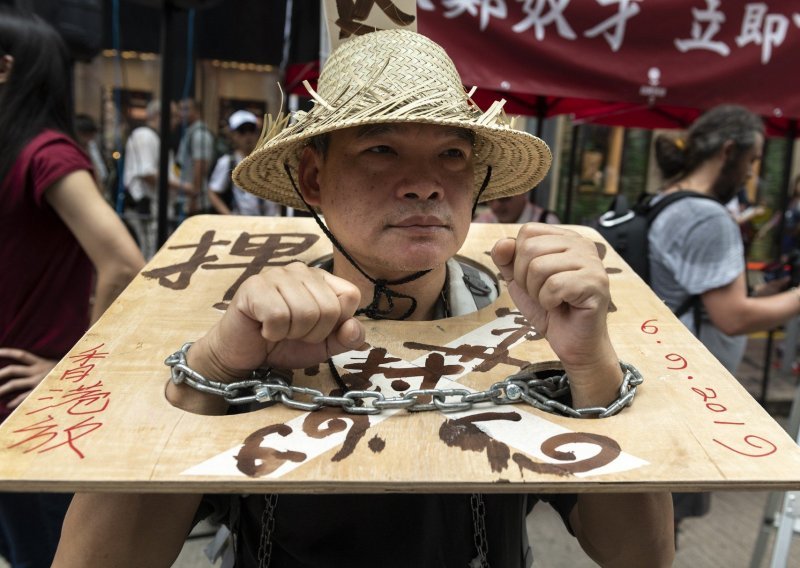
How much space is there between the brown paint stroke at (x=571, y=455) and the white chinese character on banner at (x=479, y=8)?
2381 millimetres

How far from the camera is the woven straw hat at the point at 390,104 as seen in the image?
1.24m

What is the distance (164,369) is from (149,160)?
213 inches

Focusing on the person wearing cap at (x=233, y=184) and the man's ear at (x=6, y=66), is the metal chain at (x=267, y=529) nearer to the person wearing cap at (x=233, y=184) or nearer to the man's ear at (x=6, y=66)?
the man's ear at (x=6, y=66)

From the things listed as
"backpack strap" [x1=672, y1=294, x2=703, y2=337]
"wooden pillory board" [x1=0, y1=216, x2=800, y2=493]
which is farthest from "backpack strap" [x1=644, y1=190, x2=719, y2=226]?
"wooden pillory board" [x1=0, y1=216, x2=800, y2=493]

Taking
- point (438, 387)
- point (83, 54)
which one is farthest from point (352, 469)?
point (83, 54)

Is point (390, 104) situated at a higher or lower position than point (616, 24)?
lower

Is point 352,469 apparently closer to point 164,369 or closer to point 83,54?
point 164,369

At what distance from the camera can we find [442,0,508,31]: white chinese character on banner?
2879 mm

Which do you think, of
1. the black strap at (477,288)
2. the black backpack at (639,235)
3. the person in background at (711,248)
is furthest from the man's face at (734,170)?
the black strap at (477,288)

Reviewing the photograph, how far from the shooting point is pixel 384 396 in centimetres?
104

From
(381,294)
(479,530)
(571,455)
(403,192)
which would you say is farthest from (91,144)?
(571,455)

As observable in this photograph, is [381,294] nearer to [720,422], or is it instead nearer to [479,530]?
[479,530]

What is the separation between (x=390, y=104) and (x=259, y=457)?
685 millimetres

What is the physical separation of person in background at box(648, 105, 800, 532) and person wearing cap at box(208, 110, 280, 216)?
3.70 metres
